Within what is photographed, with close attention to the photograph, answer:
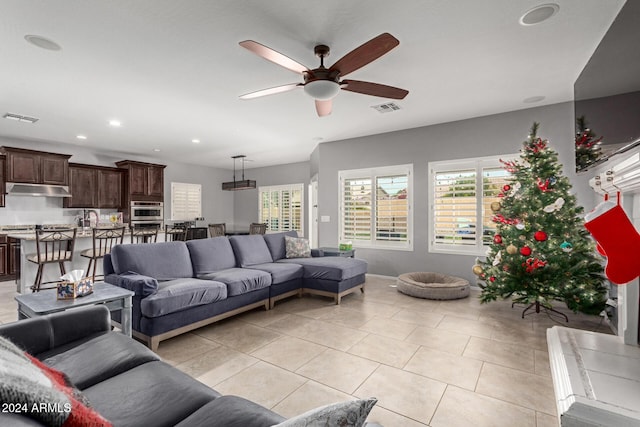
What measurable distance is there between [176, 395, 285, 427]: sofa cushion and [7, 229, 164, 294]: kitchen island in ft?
14.5

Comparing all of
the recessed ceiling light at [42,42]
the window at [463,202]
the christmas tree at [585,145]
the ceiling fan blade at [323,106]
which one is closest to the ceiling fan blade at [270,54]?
the ceiling fan blade at [323,106]

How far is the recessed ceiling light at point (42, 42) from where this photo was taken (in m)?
2.50

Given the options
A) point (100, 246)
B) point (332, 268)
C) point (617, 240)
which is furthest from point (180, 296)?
point (617, 240)

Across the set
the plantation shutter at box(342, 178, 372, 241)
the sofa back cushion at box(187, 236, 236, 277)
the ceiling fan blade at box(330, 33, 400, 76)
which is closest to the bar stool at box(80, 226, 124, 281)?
the sofa back cushion at box(187, 236, 236, 277)

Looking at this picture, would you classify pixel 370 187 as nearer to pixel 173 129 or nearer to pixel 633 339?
pixel 173 129

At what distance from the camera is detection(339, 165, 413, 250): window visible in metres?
5.38

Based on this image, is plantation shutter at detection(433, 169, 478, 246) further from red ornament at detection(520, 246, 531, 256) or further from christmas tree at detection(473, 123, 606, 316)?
red ornament at detection(520, 246, 531, 256)

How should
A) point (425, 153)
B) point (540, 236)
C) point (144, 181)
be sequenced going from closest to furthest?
point (540, 236), point (425, 153), point (144, 181)

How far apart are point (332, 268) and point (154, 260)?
2.16 meters

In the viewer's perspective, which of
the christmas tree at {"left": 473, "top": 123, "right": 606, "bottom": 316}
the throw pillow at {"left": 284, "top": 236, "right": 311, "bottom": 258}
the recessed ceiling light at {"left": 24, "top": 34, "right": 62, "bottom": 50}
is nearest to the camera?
the recessed ceiling light at {"left": 24, "top": 34, "right": 62, "bottom": 50}

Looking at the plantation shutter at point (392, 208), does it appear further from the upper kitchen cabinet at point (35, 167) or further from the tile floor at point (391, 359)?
the upper kitchen cabinet at point (35, 167)

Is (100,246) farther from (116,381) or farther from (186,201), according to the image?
(116,381)

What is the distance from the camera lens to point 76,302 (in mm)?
2053

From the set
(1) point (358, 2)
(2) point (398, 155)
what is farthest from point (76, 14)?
(2) point (398, 155)
